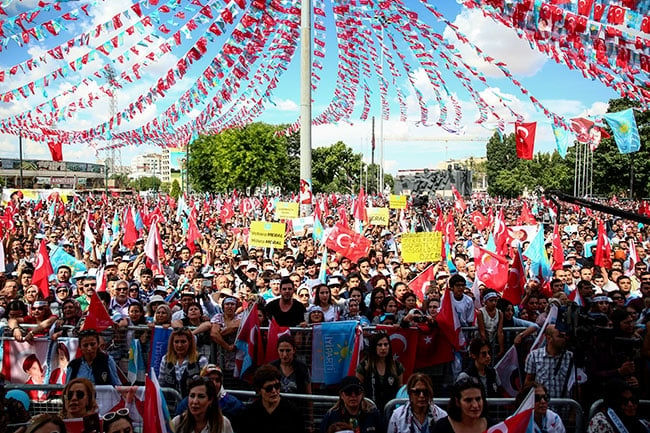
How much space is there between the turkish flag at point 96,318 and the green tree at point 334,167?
83.0 m

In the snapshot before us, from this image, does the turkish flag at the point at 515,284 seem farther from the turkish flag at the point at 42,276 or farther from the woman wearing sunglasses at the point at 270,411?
the turkish flag at the point at 42,276

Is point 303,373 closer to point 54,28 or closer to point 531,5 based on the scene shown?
point 531,5

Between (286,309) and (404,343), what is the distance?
1660mm

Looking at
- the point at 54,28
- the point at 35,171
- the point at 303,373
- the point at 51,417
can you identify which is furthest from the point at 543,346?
the point at 35,171

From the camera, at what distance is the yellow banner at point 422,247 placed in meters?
10.8

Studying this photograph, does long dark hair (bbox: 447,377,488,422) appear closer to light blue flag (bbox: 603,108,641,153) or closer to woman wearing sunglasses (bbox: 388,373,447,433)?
woman wearing sunglasses (bbox: 388,373,447,433)

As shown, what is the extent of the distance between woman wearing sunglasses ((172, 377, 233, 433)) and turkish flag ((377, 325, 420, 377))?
261 cm

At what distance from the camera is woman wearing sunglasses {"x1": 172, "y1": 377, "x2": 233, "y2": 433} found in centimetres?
448

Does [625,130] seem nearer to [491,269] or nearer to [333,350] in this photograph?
[491,269]

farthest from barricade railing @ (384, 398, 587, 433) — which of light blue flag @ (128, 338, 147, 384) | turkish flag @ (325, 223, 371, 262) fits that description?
turkish flag @ (325, 223, 371, 262)

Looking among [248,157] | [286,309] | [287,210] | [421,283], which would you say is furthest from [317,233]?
[248,157]

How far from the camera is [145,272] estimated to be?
9.84 metres

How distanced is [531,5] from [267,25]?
819 centimetres

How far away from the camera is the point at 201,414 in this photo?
14.8 feet
